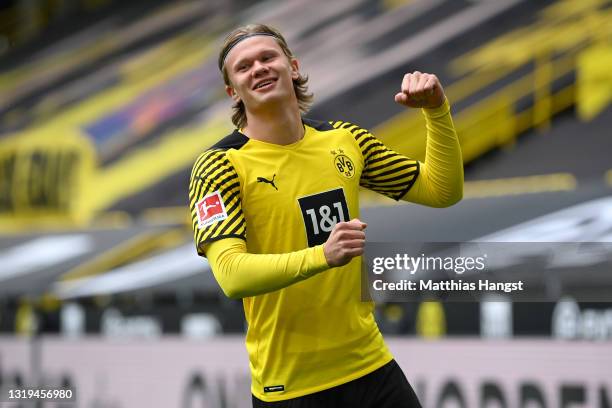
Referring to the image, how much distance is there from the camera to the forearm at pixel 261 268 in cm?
190

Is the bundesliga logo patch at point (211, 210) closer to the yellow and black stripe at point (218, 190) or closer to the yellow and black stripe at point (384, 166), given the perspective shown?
the yellow and black stripe at point (218, 190)

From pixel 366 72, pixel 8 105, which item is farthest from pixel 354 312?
pixel 8 105

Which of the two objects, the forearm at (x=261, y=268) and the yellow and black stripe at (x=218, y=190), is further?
the yellow and black stripe at (x=218, y=190)

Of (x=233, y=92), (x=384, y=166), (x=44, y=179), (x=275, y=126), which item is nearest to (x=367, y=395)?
(x=384, y=166)

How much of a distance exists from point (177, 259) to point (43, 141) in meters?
1.95

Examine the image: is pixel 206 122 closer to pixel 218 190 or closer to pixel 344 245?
pixel 218 190

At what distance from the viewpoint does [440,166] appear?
229cm

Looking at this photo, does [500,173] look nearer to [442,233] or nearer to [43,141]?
[442,233]

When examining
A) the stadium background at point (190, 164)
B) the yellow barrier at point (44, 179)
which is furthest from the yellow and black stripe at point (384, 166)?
the yellow barrier at point (44, 179)

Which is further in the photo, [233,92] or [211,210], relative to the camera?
[233,92]

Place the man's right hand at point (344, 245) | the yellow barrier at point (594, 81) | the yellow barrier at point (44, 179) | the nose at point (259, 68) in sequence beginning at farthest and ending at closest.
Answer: the yellow barrier at point (44, 179) < the yellow barrier at point (594, 81) < the nose at point (259, 68) < the man's right hand at point (344, 245)

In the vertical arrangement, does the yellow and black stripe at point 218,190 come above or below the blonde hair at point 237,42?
below

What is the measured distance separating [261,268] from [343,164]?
0.41 meters

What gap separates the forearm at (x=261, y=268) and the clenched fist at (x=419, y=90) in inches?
19.3
